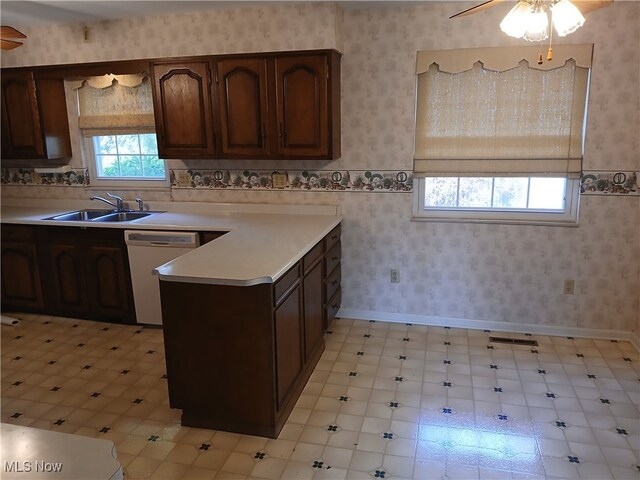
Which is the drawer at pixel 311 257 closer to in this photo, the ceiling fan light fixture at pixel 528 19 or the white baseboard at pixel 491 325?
the white baseboard at pixel 491 325

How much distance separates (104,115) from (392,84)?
8.18 feet

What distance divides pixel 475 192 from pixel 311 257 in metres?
1.51

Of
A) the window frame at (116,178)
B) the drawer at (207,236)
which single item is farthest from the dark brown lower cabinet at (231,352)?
the window frame at (116,178)

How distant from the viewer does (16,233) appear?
392 cm

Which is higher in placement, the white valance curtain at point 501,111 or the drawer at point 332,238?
the white valance curtain at point 501,111

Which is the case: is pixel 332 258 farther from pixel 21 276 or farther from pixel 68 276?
pixel 21 276

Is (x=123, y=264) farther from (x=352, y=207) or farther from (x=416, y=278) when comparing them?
(x=416, y=278)

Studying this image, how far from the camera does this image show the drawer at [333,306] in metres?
3.47

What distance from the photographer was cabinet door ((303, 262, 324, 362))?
9.50ft

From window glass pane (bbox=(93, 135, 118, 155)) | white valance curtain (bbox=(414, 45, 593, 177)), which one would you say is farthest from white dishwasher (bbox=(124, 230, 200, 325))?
white valance curtain (bbox=(414, 45, 593, 177))

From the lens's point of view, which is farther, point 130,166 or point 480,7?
point 130,166

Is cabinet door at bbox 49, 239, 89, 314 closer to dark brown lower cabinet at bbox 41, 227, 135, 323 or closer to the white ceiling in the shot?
dark brown lower cabinet at bbox 41, 227, 135, 323

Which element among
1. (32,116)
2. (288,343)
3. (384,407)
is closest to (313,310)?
(288,343)

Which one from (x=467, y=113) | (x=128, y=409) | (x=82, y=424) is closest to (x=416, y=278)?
(x=467, y=113)
